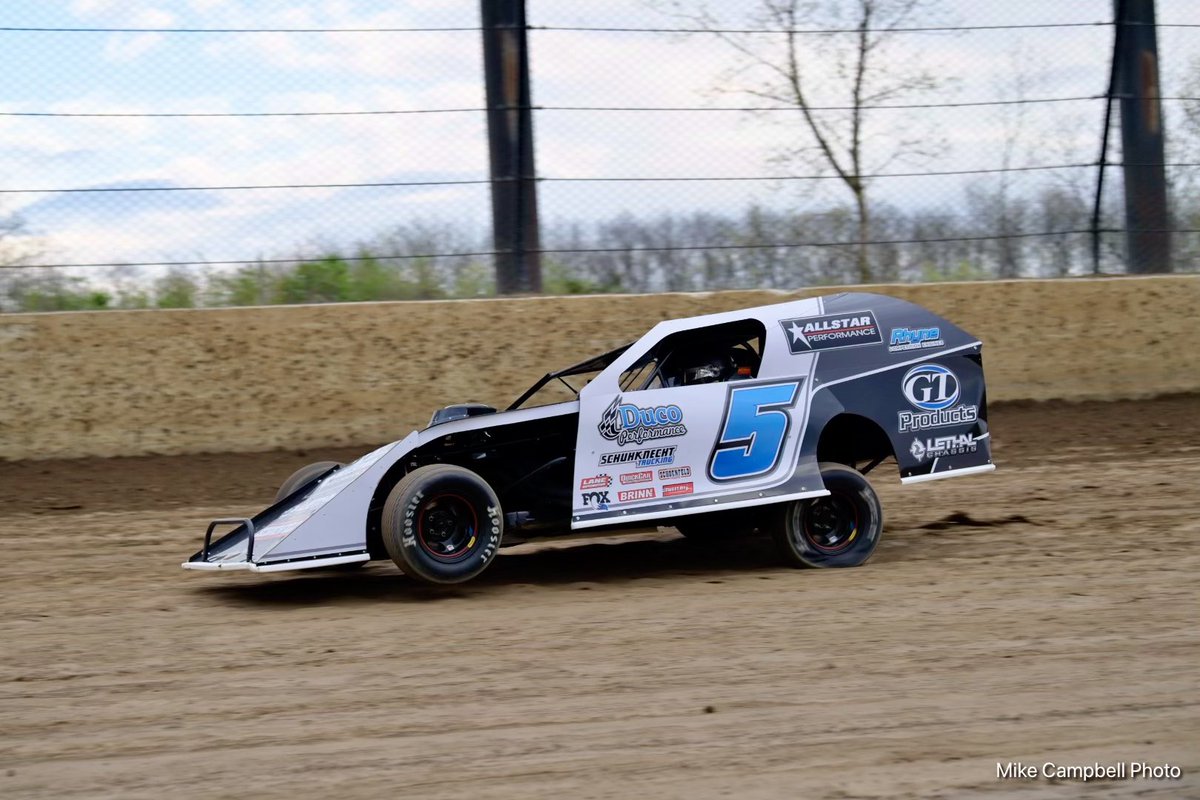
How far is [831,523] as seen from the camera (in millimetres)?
7172

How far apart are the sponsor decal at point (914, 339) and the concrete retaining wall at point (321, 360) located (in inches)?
166

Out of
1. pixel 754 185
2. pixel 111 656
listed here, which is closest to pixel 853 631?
pixel 111 656

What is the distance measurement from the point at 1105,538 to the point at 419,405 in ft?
18.8

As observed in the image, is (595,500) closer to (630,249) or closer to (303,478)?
(303,478)

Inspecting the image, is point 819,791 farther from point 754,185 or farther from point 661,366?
point 754,185

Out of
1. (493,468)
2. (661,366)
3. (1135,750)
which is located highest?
(661,366)

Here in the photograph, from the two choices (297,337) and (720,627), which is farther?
(297,337)

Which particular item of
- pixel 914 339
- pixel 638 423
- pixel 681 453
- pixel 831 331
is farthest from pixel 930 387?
pixel 638 423

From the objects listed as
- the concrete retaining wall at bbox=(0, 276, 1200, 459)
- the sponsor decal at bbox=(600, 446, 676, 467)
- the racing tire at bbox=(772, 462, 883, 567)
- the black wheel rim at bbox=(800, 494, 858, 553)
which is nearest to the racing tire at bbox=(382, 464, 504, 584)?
the sponsor decal at bbox=(600, 446, 676, 467)

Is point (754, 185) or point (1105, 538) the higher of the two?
point (754, 185)

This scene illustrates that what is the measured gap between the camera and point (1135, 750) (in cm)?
415

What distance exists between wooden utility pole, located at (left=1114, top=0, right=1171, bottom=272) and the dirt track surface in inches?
196

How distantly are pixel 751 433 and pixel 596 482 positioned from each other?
902 mm

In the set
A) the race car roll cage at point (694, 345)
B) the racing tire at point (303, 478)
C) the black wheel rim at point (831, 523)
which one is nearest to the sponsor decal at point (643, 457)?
the race car roll cage at point (694, 345)
